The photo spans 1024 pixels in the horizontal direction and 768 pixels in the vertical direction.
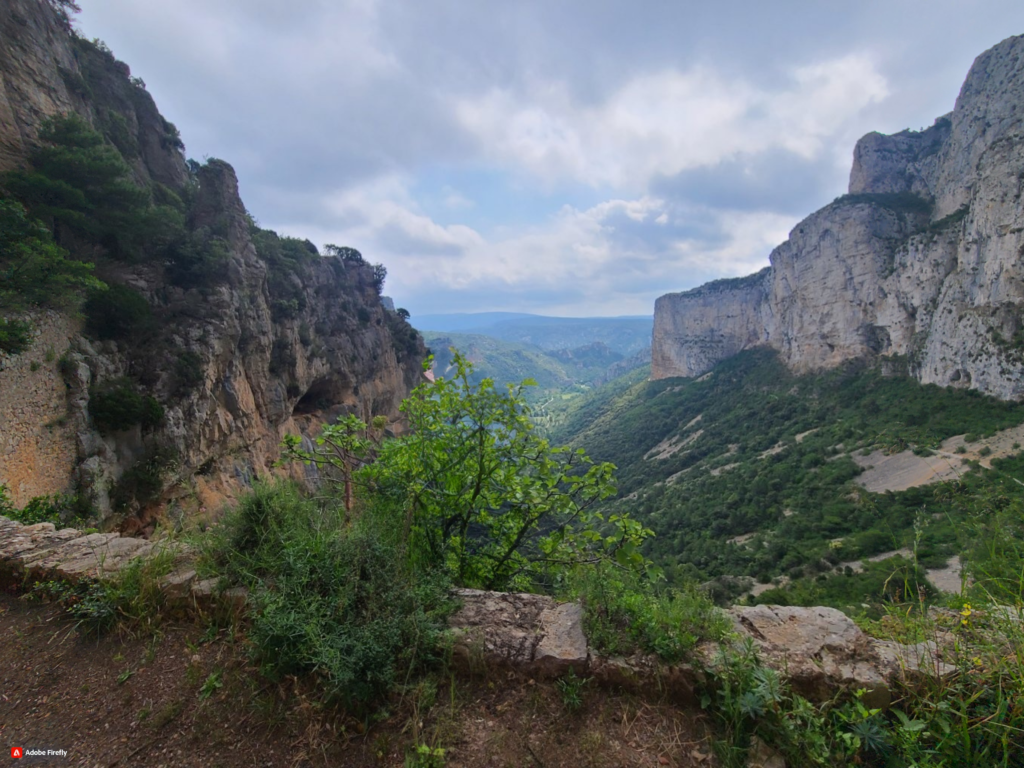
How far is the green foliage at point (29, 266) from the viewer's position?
31.6ft

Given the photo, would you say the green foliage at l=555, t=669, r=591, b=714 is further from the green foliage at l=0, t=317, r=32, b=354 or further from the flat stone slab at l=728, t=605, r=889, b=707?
the green foliage at l=0, t=317, r=32, b=354

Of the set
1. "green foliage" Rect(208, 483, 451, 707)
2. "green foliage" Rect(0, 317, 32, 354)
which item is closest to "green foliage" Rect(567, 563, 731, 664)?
"green foliage" Rect(208, 483, 451, 707)

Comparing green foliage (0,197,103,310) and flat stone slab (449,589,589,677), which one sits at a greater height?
green foliage (0,197,103,310)

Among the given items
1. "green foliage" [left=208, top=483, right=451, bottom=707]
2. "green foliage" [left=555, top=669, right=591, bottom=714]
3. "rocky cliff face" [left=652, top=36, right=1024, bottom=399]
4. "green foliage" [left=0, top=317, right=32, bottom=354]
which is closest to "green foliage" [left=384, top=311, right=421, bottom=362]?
"green foliage" [left=0, top=317, right=32, bottom=354]

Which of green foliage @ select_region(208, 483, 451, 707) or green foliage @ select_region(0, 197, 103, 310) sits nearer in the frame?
green foliage @ select_region(208, 483, 451, 707)

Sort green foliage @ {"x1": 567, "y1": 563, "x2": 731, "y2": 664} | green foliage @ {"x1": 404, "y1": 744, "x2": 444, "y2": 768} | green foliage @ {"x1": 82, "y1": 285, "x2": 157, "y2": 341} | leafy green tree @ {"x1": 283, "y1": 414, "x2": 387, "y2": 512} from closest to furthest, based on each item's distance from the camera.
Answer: green foliage @ {"x1": 404, "y1": 744, "x2": 444, "y2": 768}, green foliage @ {"x1": 567, "y1": 563, "x2": 731, "y2": 664}, leafy green tree @ {"x1": 283, "y1": 414, "x2": 387, "y2": 512}, green foliage @ {"x1": 82, "y1": 285, "x2": 157, "y2": 341}

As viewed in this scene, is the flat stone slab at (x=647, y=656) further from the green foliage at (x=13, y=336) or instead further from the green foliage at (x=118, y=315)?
the green foliage at (x=118, y=315)

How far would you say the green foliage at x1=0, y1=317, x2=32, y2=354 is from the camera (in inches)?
348

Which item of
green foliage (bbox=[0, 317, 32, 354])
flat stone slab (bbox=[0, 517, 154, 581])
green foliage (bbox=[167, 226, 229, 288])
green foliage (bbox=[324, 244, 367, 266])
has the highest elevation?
green foliage (bbox=[324, 244, 367, 266])

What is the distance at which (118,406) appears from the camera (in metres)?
11.4

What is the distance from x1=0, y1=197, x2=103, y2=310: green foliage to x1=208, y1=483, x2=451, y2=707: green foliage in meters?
11.8

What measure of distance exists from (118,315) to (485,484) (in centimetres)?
1575

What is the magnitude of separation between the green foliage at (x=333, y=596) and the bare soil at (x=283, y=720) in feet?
0.56

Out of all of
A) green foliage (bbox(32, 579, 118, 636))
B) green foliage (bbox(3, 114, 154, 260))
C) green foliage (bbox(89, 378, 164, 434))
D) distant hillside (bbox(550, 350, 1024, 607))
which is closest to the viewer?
green foliage (bbox(32, 579, 118, 636))
